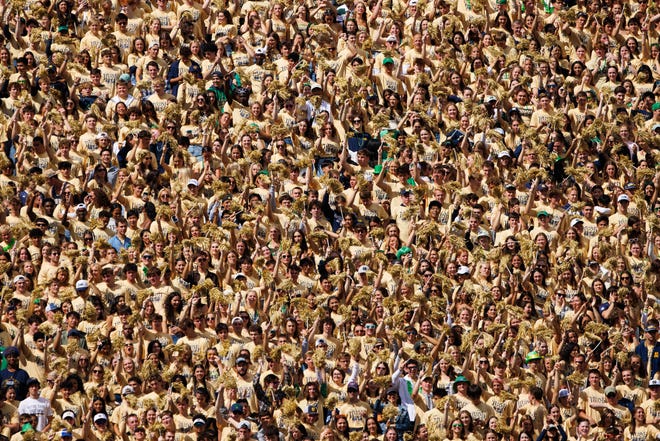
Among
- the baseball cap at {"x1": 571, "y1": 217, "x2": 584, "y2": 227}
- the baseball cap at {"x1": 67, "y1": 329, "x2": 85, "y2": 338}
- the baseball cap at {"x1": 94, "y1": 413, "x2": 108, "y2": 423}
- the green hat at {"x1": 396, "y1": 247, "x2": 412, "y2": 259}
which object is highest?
the baseball cap at {"x1": 571, "y1": 217, "x2": 584, "y2": 227}

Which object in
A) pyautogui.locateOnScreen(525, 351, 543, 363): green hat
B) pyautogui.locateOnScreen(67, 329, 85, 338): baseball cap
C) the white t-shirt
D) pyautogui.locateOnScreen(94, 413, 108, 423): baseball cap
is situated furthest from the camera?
pyautogui.locateOnScreen(525, 351, 543, 363): green hat

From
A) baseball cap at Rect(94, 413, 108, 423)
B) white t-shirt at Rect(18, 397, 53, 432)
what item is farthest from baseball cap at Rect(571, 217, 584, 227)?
white t-shirt at Rect(18, 397, 53, 432)

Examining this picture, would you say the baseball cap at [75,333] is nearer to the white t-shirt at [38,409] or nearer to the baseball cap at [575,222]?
the white t-shirt at [38,409]

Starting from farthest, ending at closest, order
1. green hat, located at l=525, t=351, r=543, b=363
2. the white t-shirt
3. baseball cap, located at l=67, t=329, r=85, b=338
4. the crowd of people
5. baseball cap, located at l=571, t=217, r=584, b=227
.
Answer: baseball cap, located at l=571, t=217, r=584, b=227, green hat, located at l=525, t=351, r=543, b=363, baseball cap, located at l=67, t=329, r=85, b=338, the crowd of people, the white t-shirt

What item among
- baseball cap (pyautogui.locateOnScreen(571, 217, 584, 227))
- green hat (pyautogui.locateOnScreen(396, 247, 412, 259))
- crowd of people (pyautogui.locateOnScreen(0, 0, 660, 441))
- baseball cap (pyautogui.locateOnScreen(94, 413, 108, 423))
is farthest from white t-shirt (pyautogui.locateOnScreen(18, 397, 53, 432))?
baseball cap (pyautogui.locateOnScreen(571, 217, 584, 227))

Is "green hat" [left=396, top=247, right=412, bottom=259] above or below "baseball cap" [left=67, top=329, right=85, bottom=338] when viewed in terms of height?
above

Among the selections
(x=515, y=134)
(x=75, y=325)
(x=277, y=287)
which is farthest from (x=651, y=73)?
(x=75, y=325)

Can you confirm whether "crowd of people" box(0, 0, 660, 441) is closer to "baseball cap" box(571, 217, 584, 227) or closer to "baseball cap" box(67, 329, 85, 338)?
"baseball cap" box(67, 329, 85, 338)

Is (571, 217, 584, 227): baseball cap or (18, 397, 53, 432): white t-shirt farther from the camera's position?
(571, 217, 584, 227): baseball cap

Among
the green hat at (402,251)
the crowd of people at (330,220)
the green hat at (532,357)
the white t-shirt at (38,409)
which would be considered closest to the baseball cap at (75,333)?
the crowd of people at (330,220)
